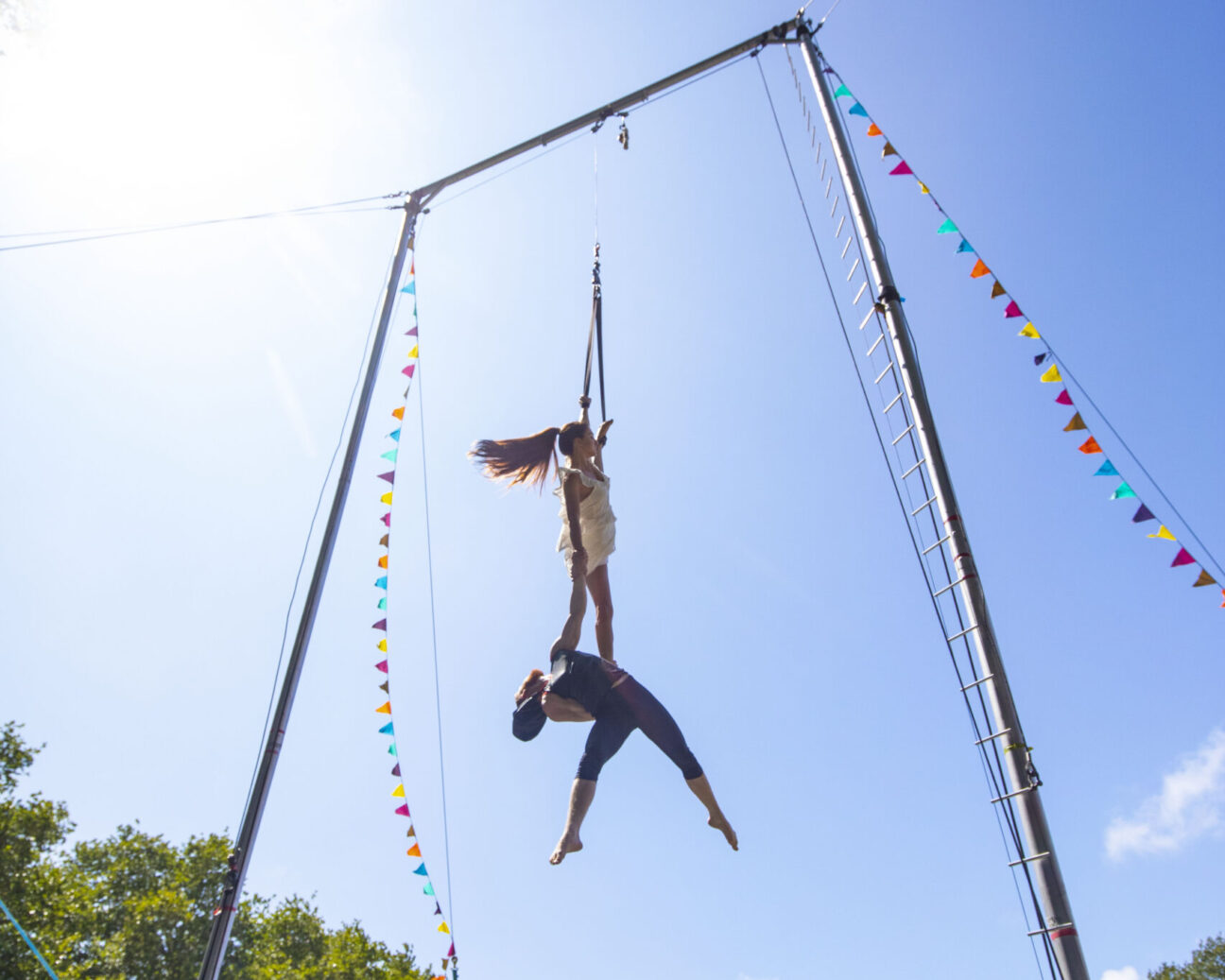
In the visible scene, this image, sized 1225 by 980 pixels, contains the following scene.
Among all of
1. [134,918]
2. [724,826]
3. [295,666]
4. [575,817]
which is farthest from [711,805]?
[134,918]

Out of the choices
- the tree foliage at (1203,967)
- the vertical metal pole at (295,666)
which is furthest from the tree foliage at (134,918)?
the tree foliage at (1203,967)

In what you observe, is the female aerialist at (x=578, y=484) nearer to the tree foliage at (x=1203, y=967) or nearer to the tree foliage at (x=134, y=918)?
the tree foliage at (x=134, y=918)

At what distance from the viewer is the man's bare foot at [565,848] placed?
134 inches

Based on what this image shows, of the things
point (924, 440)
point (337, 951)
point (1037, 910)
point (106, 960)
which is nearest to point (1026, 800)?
point (1037, 910)

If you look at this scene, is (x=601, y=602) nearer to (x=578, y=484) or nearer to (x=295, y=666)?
Result: (x=578, y=484)

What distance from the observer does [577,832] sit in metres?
3.47

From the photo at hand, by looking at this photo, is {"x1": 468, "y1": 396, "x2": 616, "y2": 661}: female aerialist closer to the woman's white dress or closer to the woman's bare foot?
the woman's white dress

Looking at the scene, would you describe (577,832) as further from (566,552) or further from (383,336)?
(383,336)

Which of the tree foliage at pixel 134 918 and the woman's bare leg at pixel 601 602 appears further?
the tree foliage at pixel 134 918

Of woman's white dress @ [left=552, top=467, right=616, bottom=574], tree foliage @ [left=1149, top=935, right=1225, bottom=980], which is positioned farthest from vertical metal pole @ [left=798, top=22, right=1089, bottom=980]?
tree foliage @ [left=1149, top=935, right=1225, bottom=980]

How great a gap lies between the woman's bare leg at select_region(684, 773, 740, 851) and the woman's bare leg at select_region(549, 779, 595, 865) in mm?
440

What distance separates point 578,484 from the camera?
4457 mm

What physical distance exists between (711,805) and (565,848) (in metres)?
0.65

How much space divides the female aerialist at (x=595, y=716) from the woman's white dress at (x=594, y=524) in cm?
71
